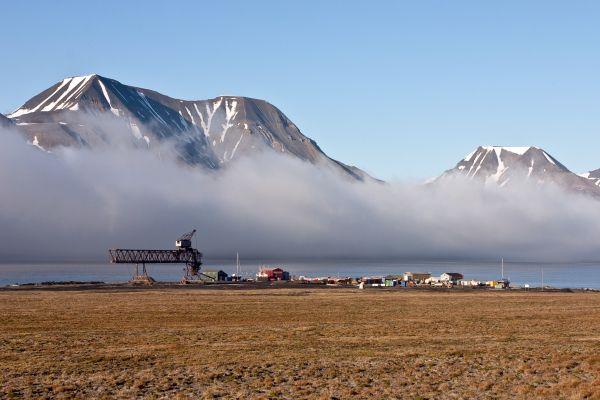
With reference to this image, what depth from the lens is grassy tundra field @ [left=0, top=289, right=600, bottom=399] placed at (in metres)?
27.5

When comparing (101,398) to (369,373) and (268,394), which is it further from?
(369,373)

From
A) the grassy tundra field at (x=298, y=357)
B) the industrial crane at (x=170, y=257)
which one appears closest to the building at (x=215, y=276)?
the industrial crane at (x=170, y=257)

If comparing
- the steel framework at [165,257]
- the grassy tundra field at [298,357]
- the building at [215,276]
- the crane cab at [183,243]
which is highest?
the crane cab at [183,243]

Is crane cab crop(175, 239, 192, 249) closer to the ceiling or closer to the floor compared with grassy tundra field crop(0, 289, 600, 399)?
closer to the ceiling

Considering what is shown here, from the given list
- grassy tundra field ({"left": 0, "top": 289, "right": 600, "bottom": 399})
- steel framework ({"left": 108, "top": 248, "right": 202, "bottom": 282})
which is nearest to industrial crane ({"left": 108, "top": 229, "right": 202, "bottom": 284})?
steel framework ({"left": 108, "top": 248, "right": 202, "bottom": 282})

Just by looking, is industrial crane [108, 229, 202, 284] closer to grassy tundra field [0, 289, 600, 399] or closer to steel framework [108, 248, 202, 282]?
steel framework [108, 248, 202, 282]

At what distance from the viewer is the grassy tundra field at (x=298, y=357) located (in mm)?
27500

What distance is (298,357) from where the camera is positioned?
35688 millimetres

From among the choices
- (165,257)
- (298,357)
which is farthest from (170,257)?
(298,357)

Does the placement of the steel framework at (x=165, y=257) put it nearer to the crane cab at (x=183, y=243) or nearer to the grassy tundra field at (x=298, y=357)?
the crane cab at (x=183, y=243)

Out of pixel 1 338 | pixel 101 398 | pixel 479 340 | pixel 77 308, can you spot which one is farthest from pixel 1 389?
pixel 77 308

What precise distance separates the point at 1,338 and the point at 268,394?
23597mm

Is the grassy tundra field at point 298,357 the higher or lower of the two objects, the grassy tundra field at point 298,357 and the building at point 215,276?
the lower

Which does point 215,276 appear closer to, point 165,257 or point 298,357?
point 165,257
